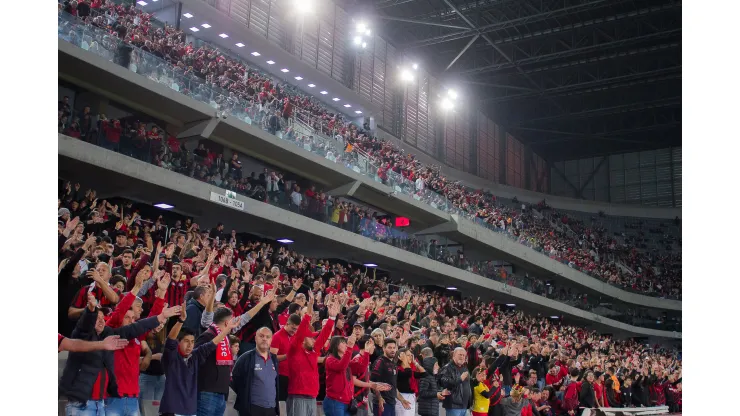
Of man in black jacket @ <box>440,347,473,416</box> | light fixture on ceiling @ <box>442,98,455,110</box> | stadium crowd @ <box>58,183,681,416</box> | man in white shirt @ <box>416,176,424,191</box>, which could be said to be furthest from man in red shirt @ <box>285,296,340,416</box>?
light fixture on ceiling @ <box>442,98,455,110</box>

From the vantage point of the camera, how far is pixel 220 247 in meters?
17.1

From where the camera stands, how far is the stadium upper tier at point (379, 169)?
1914 cm

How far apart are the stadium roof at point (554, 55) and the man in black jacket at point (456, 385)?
77.7 ft

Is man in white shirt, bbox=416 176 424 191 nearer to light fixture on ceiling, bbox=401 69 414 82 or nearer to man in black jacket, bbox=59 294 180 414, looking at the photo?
light fixture on ceiling, bbox=401 69 414 82

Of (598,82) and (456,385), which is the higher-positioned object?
(598,82)

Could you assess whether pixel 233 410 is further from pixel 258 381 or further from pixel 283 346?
pixel 258 381

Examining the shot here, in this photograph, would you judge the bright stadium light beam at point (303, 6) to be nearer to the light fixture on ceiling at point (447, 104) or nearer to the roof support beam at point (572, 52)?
the light fixture on ceiling at point (447, 104)

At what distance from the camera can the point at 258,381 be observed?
7.54 m

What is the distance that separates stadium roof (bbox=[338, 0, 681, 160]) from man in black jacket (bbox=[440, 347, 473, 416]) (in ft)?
77.7

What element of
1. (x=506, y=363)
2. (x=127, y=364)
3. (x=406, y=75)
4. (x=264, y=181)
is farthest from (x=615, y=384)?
(x=406, y=75)

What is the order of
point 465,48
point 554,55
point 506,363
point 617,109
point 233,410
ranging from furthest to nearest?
point 617,109
point 554,55
point 465,48
point 506,363
point 233,410

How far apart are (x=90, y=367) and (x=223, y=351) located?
135cm
